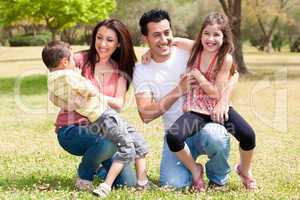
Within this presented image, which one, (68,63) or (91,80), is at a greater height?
(68,63)

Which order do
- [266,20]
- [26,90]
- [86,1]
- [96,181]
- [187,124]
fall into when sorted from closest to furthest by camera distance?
1. [187,124]
2. [96,181]
3. [26,90]
4. [86,1]
5. [266,20]

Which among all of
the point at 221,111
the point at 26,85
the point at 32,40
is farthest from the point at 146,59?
the point at 32,40

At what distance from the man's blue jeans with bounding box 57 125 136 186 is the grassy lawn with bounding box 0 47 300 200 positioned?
0.30m

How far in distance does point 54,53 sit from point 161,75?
1.15 meters

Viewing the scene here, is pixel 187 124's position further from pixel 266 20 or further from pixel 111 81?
pixel 266 20

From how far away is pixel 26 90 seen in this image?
20.8 metres

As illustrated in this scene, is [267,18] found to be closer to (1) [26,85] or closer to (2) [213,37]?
(1) [26,85]

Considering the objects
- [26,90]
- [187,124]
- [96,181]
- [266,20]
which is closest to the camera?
[187,124]

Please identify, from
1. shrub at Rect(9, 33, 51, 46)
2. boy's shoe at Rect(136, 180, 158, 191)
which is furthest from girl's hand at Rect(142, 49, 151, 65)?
shrub at Rect(9, 33, 51, 46)

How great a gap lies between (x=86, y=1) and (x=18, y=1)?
8.33ft

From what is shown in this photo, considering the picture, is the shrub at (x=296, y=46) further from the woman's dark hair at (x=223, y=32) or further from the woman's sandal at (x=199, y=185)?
the woman's sandal at (x=199, y=185)

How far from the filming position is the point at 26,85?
22750 mm

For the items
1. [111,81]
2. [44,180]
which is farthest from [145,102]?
[44,180]

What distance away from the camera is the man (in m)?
5.76
